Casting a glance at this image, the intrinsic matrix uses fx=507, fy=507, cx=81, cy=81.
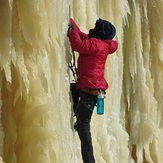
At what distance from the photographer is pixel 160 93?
5445 mm

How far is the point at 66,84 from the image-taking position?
3.62 m

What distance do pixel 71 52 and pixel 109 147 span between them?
123 centimetres

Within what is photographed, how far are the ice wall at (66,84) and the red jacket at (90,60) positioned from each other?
0.44 ft

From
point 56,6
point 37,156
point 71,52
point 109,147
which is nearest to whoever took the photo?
point 37,156

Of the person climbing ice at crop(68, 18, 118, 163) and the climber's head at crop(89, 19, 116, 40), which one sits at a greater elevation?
the climber's head at crop(89, 19, 116, 40)

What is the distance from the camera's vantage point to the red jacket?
3.35 m

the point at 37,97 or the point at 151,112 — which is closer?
the point at 37,97

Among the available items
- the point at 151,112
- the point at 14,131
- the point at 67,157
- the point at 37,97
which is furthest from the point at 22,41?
the point at 151,112

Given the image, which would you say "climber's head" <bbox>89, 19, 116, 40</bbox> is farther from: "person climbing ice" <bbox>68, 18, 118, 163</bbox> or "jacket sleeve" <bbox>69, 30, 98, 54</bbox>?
"jacket sleeve" <bbox>69, 30, 98, 54</bbox>

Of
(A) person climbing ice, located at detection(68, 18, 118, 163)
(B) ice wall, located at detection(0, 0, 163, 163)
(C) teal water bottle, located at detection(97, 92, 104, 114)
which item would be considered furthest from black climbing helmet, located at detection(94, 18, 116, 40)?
(C) teal water bottle, located at detection(97, 92, 104, 114)

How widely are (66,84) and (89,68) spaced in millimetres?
298

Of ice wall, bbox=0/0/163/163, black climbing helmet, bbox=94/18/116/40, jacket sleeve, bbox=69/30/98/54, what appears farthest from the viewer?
black climbing helmet, bbox=94/18/116/40

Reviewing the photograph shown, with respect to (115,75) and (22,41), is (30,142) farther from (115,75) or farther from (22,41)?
(115,75)

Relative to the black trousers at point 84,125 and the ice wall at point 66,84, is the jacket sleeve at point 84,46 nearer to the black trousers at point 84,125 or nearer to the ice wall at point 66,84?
the ice wall at point 66,84
